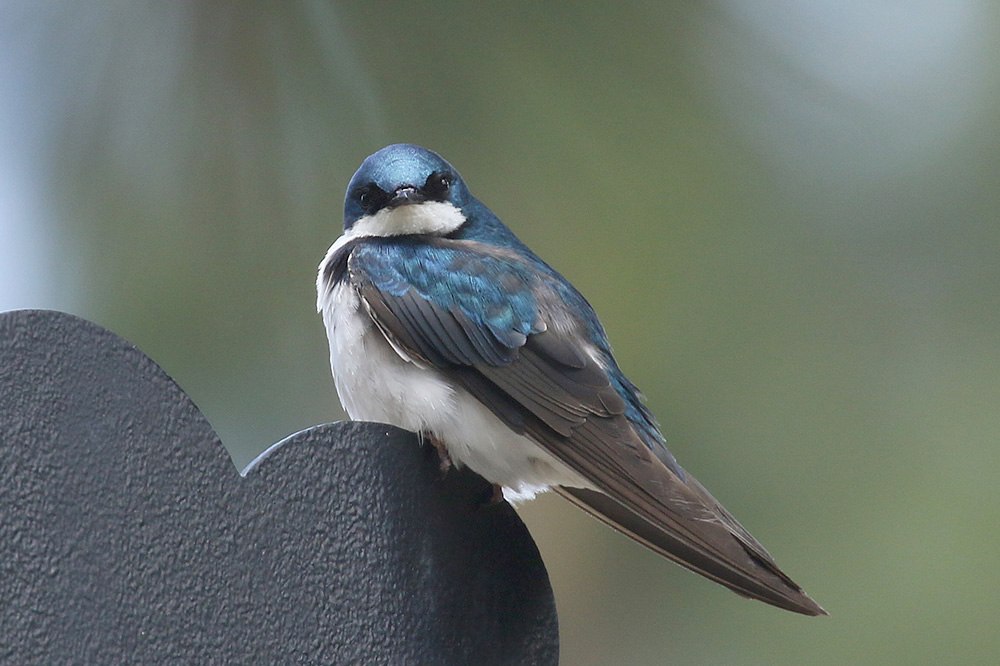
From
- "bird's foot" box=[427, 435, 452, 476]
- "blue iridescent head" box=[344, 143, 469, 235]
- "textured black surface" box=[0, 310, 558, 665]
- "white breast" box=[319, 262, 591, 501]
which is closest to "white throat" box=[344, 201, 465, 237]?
"blue iridescent head" box=[344, 143, 469, 235]

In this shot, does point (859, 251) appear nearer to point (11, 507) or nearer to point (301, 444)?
point (301, 444)

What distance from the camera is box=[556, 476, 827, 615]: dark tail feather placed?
0.70 metres

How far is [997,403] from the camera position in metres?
1.65

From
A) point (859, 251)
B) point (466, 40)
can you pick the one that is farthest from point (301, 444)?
point (859, 251)

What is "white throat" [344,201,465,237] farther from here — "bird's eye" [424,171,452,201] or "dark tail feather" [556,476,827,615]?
"dark tail feather" [556,476,827,615]

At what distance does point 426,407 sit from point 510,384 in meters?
0.07

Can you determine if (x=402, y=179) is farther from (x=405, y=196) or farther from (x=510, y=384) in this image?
(x=510, y=384)

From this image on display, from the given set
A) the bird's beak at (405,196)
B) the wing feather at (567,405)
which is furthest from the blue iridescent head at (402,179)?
the wing feather at (567,405)

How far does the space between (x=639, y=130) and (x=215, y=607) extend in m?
1.07

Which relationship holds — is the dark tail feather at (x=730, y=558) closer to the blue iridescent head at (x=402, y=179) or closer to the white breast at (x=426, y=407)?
the white breast at (x=426, y=407)

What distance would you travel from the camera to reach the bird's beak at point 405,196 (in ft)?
3.58

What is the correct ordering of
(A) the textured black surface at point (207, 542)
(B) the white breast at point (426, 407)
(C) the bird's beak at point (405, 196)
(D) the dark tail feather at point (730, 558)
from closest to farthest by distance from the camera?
(A) the textured black surface at point (207, 542), (D) the dark tail feather at point (730, 558), (B) the white breast at point (426, 407), (C) the bird's beak at point (405, 196)

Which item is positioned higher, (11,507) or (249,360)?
(249,360)

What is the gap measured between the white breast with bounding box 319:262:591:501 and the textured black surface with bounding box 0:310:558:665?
0.18 m
